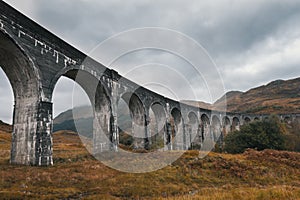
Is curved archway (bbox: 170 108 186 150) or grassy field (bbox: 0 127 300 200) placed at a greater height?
curved archway (bbox: 170 108 186 150)

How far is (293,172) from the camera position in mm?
19047

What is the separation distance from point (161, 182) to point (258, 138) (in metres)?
24.4

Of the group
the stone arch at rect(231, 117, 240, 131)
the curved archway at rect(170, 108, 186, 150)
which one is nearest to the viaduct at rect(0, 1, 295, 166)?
the curved archway at rect(170, 108, 186, 150)

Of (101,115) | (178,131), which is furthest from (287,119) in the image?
(101,115)

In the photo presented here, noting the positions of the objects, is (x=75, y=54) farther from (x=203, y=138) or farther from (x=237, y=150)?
(x=203, y=138)

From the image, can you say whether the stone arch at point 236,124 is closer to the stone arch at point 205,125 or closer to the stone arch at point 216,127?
the stone arch at point 216,127

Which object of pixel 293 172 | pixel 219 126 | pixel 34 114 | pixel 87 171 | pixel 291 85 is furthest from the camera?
pixel 291 85

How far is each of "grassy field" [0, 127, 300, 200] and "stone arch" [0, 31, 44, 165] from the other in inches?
39.9

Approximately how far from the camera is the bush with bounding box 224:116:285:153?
32.4m

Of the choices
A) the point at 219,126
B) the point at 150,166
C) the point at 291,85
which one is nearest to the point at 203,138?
the point at 219,126

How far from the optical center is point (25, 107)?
1560 centimetres

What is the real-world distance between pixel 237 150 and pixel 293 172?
1487cm

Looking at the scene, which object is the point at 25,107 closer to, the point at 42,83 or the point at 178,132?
the point at 42,83

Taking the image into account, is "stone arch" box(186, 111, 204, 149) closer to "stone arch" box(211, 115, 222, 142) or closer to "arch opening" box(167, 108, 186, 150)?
"arch opening" box(167, 108, 186, 150)
